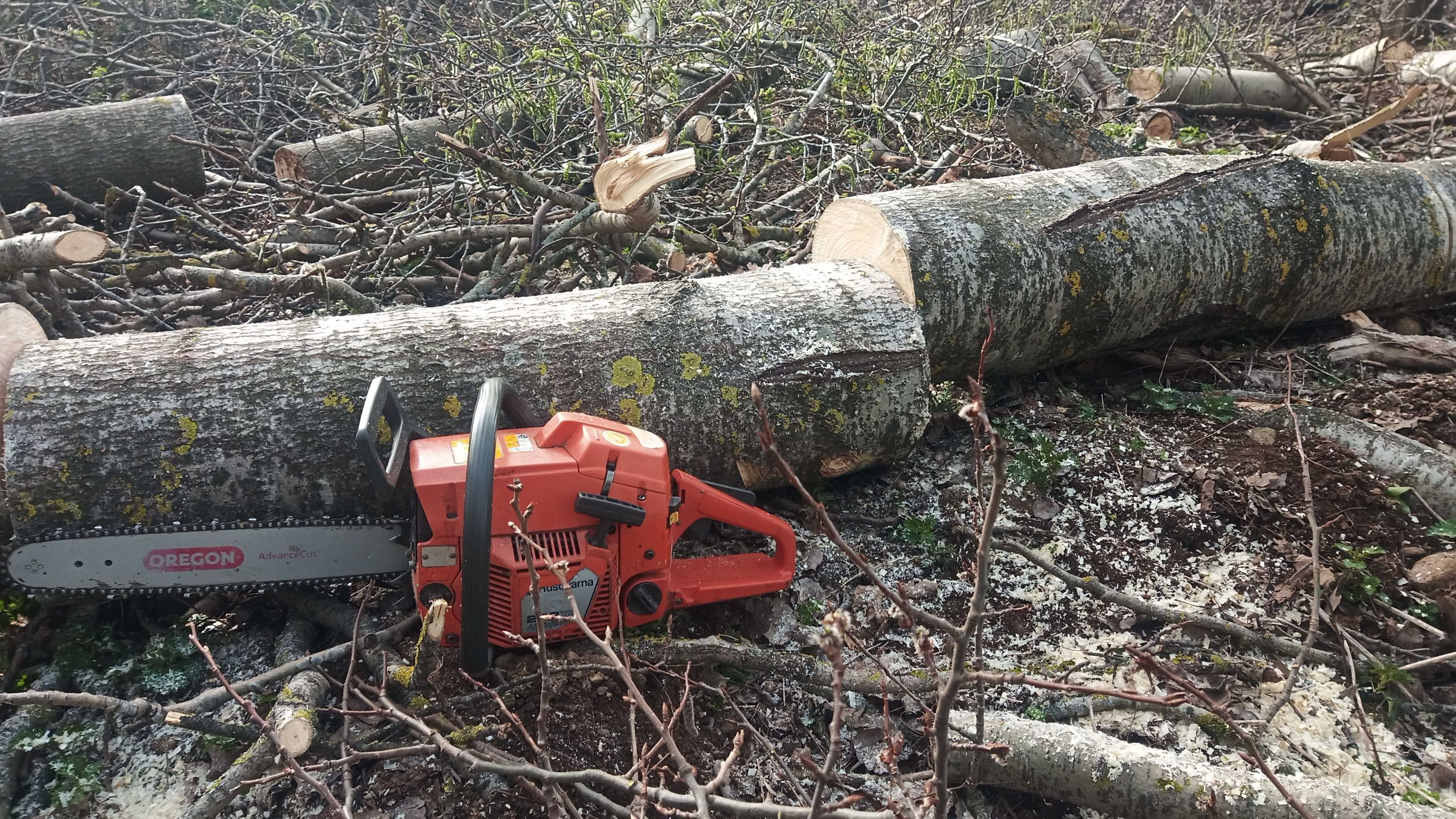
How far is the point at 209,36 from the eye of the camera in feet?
19.2

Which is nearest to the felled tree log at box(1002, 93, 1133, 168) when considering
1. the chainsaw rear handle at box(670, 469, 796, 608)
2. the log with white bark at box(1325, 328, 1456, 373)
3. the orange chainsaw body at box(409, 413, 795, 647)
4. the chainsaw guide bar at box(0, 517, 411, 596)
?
the log with white bark at box(1325, 328, 1456, 373)

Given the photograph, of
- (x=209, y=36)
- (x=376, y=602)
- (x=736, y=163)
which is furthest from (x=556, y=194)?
(x=209, y=36)

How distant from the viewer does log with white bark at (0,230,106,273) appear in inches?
110

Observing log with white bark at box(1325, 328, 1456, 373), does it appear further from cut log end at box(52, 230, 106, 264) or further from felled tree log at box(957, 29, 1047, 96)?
cut log end at box(52, 230, 106, 264)

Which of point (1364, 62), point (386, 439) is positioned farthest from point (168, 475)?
point (1364, 62)

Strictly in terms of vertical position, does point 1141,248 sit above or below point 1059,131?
below

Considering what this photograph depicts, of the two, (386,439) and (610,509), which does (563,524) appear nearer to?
(610,509)

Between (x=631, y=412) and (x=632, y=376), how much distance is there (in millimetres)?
100

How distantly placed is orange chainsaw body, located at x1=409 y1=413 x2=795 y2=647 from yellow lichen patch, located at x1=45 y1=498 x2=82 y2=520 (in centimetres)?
84

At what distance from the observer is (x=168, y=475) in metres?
2.14

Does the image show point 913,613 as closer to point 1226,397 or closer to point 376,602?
point 376,602

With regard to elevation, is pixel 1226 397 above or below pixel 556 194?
below

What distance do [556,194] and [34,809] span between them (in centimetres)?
262

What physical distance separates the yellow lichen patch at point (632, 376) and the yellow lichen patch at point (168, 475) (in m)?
1.09
